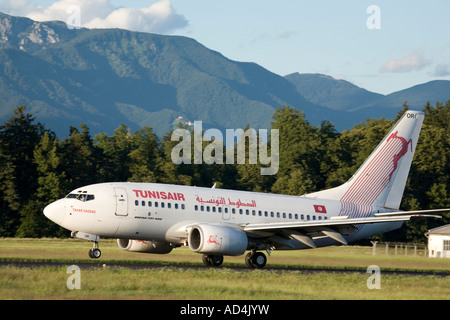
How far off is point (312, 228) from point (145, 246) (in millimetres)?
8409

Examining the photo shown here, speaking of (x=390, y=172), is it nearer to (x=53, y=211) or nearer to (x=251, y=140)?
(x=53, y=211)

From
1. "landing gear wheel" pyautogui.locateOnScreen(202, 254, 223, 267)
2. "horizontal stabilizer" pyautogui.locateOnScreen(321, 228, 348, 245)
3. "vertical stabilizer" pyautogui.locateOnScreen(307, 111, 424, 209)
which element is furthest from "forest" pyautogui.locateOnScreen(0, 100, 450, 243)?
"horizontal stabilizer" pyautogui.locateOnScreen(321, 228, 348, 245)

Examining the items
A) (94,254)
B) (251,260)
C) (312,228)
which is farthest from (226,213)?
(94,254)

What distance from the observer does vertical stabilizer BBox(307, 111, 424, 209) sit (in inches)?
1778

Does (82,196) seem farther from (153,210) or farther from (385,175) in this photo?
(385,175)

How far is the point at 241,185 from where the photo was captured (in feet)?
373

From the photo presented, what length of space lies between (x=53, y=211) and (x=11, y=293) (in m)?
14.0

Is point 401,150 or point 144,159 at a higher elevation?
point 144,159

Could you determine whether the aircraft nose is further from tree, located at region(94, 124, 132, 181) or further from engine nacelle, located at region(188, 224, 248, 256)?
tree, located at region(94, 124, 132, 181)

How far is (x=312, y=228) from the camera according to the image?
3909 cm

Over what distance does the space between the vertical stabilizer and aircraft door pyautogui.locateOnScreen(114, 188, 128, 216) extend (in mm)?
12797

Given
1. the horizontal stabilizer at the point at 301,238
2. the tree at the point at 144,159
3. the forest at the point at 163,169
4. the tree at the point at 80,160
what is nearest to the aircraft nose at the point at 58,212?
the horizontal stabilizer at the point at 301,238
